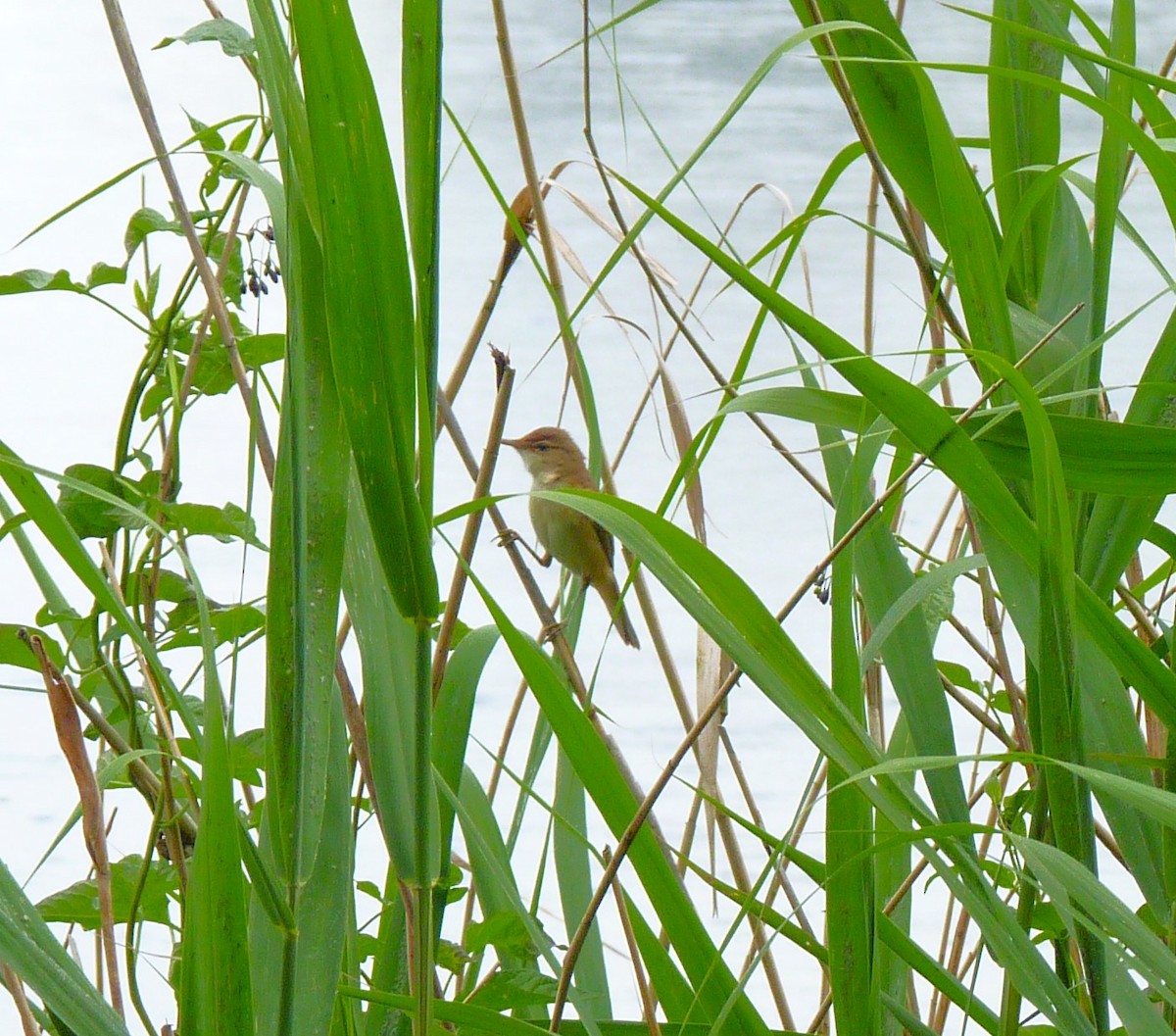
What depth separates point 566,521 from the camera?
5.74 feet

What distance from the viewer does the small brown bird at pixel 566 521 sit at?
1738 mm

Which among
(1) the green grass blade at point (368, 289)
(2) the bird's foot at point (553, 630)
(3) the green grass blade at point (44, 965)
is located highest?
(2) the bird's foot at point (553, 630)

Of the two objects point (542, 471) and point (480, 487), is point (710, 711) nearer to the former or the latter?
point (480, 487)

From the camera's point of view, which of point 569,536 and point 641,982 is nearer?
point 641,982

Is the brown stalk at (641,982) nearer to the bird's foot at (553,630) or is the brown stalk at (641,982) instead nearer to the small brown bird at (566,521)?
the bird's foot at (553,630)

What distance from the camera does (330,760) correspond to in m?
0.49

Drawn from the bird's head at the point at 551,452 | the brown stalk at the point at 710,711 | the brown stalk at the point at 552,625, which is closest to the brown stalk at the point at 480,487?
the brown stalk at the point at 552,625

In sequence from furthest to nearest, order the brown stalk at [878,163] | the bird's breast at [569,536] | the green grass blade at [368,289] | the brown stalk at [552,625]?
the bird's breast at [569,536] < the brown stalk at [552,625] < the brown stalk at [878,163] < the green grass blade at [368,289]

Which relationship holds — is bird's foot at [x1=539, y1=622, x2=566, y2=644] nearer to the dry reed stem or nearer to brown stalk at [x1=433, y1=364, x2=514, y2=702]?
brown stalk at [x1=433, y1=364, x2=514, y2=702]

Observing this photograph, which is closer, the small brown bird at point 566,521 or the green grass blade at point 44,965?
the green grass blade at point 44,965

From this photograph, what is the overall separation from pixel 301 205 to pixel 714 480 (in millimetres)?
2280

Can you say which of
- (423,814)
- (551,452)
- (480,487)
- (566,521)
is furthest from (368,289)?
(551,452)

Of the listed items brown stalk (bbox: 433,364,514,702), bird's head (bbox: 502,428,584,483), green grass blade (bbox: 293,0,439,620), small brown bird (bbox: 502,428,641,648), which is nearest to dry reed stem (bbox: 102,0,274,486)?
brown stalk (bbox: 433,364,514,702)

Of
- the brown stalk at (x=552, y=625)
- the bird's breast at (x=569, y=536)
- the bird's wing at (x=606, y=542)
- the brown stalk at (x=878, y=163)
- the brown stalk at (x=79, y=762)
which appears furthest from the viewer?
the bird's wing at (x=606, y=542)
